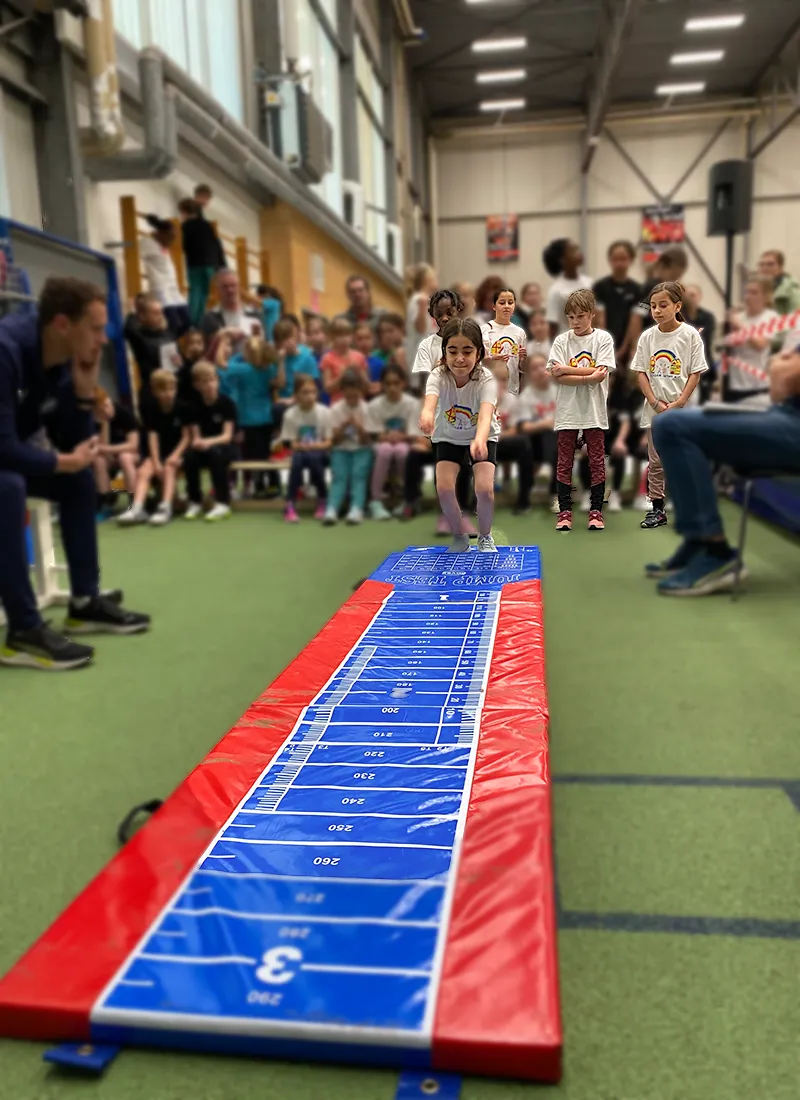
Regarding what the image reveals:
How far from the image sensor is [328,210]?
17625 mm

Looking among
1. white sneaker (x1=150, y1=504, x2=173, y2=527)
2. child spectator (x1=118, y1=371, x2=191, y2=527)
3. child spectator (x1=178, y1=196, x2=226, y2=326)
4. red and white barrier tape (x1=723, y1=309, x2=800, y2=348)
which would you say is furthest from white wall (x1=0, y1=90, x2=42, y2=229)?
red and white barrier tape (x1=723, y1=309, x2=800, y2=348)

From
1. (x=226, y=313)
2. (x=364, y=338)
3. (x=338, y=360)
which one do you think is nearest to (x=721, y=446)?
(x=364, y=338)

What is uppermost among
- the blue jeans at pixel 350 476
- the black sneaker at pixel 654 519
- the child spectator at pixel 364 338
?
the child spectator at pixel 364 338

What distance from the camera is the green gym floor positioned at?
183 cm

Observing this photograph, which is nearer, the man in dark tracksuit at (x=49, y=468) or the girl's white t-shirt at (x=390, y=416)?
the girl's white t-shirt at (x=390, y=416)

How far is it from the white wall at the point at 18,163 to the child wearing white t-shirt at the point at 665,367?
9.92m

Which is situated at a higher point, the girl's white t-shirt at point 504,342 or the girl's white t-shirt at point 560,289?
the girl's white t-shirt at point 560,289

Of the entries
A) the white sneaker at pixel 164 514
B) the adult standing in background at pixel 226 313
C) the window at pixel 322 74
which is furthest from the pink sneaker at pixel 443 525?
the window at pixel 322 74

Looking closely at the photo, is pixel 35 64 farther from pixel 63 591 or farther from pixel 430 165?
pixel 430 165

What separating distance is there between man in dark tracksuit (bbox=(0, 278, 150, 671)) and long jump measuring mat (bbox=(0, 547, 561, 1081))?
174 centimetres

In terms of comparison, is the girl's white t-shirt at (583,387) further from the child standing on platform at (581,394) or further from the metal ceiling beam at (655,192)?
the metal ceiling beam at (655,192)

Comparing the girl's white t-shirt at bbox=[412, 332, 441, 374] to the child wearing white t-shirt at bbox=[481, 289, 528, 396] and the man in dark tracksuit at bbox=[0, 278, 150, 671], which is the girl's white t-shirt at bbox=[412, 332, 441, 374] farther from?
the man in dark tracksuit at bbox=[0, 278, 150, 671]

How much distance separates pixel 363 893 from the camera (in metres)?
1.96

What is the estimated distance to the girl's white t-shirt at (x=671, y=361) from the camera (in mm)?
820
